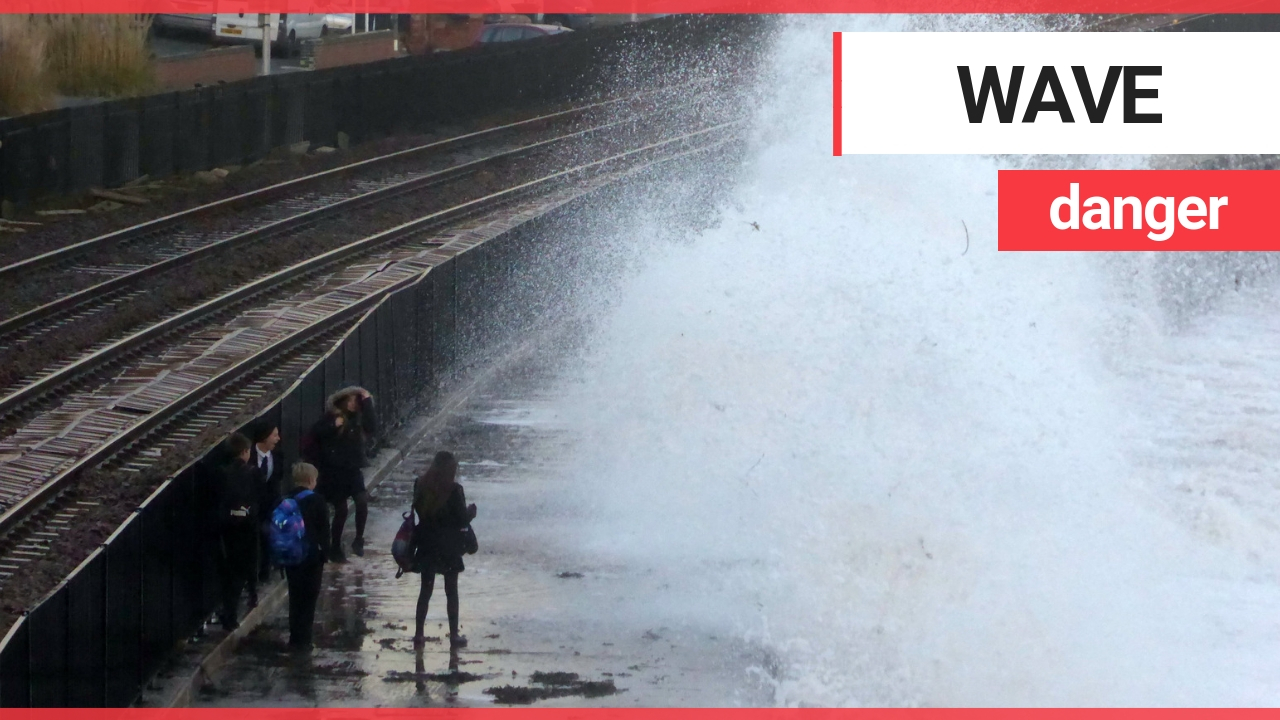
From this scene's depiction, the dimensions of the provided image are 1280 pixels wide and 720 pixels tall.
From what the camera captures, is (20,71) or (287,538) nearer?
(287,538)

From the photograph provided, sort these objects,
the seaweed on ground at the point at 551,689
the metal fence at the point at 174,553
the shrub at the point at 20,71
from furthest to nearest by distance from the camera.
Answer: the shrub at the point at 20,71 < the seaweed on ground at the point at 551,689 < the metal fence at the point at 174,553

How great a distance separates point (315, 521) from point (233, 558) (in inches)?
23.2

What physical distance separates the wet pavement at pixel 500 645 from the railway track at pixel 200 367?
7.87ft

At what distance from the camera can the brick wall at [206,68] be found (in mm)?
31094

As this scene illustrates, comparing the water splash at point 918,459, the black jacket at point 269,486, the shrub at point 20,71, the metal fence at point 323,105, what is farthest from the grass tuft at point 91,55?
the black jacket at point 269,486

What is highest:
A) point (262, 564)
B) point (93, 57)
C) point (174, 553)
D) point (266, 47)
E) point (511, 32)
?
point (511, 32)

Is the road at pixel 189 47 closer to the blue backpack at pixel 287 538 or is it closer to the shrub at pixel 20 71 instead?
the shrub at pixel 20 71

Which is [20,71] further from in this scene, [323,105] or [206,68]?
[206,68]

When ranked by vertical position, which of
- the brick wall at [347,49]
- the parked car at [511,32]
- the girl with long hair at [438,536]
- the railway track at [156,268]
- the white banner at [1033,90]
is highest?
the parked car at [511,32]

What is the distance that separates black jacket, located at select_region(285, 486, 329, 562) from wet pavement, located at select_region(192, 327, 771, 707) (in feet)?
2.00

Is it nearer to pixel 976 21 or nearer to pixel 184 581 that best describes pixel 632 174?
pixel 976 21

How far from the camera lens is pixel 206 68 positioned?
32312mm

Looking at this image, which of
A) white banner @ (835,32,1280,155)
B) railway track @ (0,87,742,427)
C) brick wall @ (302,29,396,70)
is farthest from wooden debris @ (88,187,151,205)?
brick wall @ (302,29,396,70)

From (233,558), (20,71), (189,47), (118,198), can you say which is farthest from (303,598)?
(189,47)
